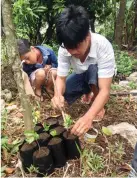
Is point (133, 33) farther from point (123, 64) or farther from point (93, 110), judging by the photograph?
point (93, 110)

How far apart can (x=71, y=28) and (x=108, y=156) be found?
96 cm

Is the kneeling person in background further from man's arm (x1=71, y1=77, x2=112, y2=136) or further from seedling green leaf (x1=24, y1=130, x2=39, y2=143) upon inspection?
seedling green leaf (x1=24, y1=130, x2=39, y2=143)

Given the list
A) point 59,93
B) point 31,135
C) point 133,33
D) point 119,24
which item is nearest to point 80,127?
point 31,135

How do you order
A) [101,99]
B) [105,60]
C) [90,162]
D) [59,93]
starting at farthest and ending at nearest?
1. [59,93]
2. [105,60]
3. [101,99]
4. [90,162]

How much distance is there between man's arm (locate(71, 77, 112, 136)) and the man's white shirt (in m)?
0.08

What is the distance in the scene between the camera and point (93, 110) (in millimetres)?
2225

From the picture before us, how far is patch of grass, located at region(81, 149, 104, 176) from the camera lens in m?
2.16

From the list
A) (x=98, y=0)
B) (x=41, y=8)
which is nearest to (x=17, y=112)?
(x=41, y=8)

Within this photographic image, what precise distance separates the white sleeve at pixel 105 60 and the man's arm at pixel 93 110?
56 millimetres

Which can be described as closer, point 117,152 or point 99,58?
point 117,152

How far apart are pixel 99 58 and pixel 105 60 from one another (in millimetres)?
68

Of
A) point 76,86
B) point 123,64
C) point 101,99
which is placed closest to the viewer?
point 101,99

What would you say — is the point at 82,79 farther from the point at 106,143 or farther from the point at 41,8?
the point at 41,8

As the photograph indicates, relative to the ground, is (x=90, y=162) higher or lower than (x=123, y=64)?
higher
